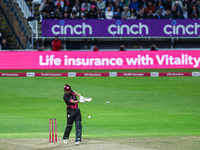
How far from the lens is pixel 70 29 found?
28344 millimetres

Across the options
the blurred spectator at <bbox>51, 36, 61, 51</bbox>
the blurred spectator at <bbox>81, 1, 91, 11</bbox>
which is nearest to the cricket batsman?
the blurred spectator at <bbox>51, 36, 61, 51</bbox>

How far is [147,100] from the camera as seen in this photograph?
834 inches

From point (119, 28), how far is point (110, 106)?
972 cm

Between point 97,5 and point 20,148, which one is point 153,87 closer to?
point 97,5

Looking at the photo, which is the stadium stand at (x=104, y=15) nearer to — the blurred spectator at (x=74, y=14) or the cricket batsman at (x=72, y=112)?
the blurred spectator at (x=74, y=14)

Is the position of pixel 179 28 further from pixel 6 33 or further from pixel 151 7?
pixel 6 33

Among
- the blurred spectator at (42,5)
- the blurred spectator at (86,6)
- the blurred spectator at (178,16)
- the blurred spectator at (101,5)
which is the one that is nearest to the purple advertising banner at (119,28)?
the blurred spectator at (178,16)

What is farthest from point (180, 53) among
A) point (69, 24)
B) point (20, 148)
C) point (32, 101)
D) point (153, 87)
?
point (20, 148)

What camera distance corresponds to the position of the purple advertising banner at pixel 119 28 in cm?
2819

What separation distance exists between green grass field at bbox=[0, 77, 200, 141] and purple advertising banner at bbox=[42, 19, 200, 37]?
440 centimetres

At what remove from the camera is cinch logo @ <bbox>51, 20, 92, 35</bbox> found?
1109 inches

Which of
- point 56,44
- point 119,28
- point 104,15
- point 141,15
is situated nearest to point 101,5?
point 104,15

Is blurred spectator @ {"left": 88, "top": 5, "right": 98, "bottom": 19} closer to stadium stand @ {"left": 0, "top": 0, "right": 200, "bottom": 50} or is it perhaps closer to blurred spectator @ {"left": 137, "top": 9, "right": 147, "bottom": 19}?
stadium stand @ {"left": 0, "top": 0, "right": 200, "bottom": 50}

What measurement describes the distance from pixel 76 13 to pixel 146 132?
15919 mm
